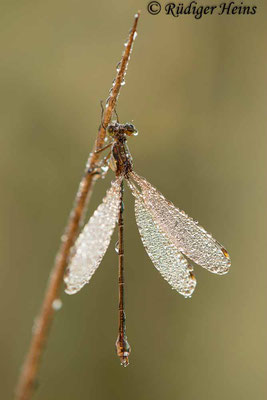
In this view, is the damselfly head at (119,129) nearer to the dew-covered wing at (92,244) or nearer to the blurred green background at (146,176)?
the dew-covered wing at (92,244)

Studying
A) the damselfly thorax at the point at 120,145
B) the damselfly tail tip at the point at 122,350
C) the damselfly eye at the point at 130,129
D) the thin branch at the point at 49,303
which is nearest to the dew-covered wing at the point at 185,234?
the damselfly thorax at the point at 120,145

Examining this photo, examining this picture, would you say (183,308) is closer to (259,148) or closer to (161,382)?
(161,382)

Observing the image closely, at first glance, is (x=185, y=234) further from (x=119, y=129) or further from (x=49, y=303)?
(x=49, y=303)

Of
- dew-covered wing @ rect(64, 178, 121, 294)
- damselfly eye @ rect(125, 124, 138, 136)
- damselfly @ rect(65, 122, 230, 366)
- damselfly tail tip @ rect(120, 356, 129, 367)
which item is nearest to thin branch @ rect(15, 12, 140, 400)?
dew-covered wing @ rect(64, 178, 121, 294)

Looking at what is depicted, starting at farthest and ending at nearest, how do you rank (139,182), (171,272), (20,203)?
(20,203) → (139,182) → (171,272)

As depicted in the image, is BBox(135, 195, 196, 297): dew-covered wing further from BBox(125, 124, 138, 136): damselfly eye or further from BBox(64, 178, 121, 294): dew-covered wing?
BBox(125, 124, 138, 136): damselfly eye

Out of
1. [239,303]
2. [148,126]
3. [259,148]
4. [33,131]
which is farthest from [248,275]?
[33,131]
